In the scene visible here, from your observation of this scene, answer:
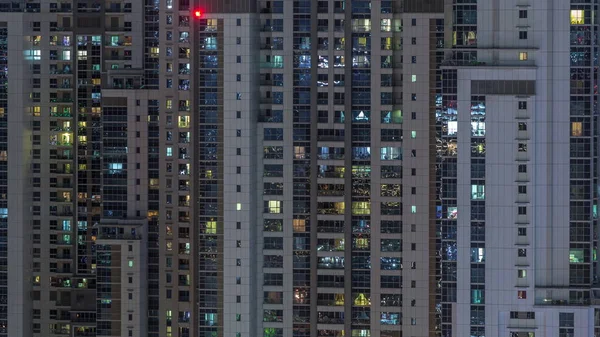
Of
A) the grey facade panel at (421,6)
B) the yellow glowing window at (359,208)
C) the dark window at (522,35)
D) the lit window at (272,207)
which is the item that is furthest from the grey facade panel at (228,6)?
the dark window at (522,35)

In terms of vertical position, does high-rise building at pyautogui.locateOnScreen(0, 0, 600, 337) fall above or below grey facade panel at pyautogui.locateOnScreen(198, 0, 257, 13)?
below

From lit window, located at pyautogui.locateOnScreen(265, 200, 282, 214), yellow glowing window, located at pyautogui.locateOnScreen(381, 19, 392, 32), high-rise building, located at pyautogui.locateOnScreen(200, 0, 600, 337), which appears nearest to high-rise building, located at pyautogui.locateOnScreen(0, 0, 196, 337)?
high-rise building, located at pyautogui.locateOnScreen(200, 0, 600, 337)

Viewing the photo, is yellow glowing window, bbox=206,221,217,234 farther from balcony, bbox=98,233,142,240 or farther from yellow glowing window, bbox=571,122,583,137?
yellow glowing window, bbox=571,122,583,137

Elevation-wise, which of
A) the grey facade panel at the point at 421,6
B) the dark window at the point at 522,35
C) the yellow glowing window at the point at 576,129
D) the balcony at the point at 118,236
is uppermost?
the grey facade panel at the point at 421,6

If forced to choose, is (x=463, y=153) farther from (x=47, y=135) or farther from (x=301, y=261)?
(x=47, y=135)

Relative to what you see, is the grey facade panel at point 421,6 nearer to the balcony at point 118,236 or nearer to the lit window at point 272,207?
the lit window at point 272,207
